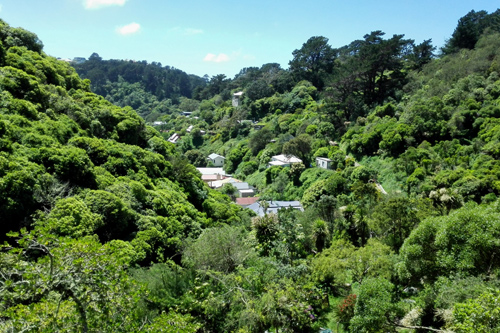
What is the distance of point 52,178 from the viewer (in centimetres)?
1258

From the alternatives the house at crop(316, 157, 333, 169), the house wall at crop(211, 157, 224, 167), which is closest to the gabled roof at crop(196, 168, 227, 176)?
the house wall at crop(211, 157, 224, 167)

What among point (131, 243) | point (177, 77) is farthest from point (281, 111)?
point (177, 77)

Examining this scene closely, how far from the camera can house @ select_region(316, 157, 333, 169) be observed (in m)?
35.3

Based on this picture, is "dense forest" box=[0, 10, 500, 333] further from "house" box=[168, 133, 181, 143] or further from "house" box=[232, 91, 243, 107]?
"house" box=[232, 91, 243, 107]

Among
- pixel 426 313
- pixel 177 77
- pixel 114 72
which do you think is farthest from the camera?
pixel 177 77

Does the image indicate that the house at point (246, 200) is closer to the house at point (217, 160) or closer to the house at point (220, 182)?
the house at point (220, 182)

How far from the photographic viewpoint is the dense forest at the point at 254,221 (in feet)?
17.8

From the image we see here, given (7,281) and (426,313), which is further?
(426,313)

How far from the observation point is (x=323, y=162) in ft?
118

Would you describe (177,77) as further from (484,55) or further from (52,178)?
(52,178)

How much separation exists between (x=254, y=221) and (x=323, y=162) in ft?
64.6

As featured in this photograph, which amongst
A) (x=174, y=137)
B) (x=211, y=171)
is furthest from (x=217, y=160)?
(x=174, y=137)

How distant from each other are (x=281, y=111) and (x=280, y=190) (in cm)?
2403

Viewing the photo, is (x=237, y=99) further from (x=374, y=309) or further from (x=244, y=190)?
(x=374, y=309)
